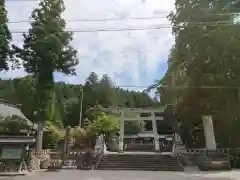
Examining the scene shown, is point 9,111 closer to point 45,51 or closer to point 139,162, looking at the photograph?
point 45,51

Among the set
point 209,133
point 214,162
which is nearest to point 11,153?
point 214,162

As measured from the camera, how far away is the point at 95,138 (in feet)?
92.9

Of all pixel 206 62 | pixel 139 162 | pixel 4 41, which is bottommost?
pixel 139 162

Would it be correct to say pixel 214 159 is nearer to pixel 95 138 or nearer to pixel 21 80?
pixel 95 138

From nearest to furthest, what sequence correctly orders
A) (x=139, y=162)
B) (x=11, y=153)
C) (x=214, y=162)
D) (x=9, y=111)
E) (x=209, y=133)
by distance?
1. (x=11, y=153)
2. (x=214, y=162)
3. (x=139, y=162)
4. (x=209, y=133)
5. (x=9, y=111)

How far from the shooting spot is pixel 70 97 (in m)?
54.0

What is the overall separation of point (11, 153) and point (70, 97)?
34550mm

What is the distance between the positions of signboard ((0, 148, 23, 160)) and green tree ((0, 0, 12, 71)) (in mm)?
6065

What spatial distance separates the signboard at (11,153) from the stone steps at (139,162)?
15.4 ft

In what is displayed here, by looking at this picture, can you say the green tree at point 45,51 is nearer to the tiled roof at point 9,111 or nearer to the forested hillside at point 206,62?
the tiled roof at point 9,111

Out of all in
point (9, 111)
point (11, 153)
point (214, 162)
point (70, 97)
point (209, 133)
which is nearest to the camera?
point (11, 153)

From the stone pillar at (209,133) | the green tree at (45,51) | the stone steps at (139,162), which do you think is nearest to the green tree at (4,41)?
the green tree at (45,51)

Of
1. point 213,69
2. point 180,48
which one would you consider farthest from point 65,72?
point 213,69

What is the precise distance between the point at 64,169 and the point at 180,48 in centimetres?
1013
